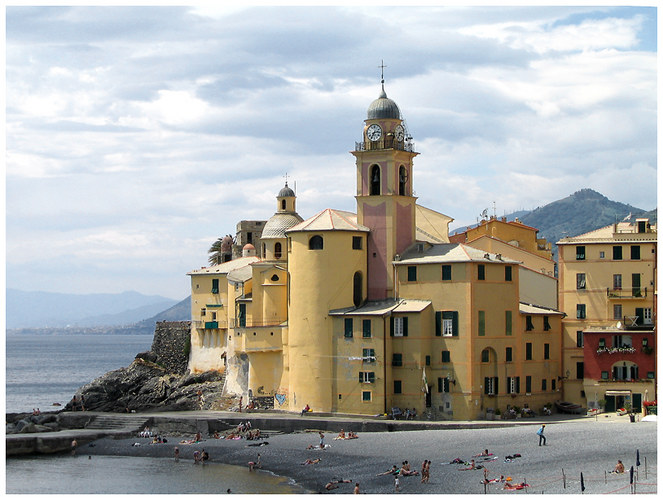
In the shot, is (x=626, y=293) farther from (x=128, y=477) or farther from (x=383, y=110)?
(x=128, y=477)

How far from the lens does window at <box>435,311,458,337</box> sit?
257 ft

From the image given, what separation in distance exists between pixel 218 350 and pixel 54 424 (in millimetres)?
16006

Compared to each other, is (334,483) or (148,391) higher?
(148,391)

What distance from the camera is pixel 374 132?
271 feet

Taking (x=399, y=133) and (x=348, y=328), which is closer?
(x=348, y=328)

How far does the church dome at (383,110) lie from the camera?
82.5 m

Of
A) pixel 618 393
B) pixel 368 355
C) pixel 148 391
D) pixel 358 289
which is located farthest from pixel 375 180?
pixel 148 391

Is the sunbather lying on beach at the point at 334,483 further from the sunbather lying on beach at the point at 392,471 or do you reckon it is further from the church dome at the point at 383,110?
the church dome at the point at 383,110

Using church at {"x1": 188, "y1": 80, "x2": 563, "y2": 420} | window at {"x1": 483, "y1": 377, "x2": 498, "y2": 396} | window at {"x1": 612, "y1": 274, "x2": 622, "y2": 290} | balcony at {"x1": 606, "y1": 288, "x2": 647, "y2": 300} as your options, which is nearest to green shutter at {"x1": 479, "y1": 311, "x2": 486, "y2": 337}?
church at {"x1": 188, "y1": 80, "x2": 563, "y2": 420}

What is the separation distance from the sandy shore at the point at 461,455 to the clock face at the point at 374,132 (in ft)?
63.4

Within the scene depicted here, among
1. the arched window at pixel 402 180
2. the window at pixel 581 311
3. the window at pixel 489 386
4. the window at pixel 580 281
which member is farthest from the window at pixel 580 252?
the arched window at pixel 402 180

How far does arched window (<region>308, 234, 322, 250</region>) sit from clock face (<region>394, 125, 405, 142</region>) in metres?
8.22

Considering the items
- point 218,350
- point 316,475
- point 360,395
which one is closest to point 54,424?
point 218,350

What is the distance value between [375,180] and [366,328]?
32.7 ft
